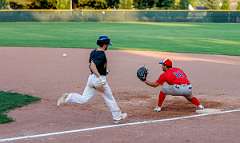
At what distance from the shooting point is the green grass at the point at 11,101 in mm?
10005

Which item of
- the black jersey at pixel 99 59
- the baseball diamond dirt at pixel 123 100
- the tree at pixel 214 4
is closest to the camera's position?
the baseball diamond dirt at pixel 123 100

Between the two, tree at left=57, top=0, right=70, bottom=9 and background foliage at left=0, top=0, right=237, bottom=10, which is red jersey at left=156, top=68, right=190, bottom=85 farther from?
tree at left=57, top=0, right=70, bottom=9

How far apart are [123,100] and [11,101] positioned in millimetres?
2381

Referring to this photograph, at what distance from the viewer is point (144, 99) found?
11.8 m

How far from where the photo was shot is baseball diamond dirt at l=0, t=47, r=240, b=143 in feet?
26.5

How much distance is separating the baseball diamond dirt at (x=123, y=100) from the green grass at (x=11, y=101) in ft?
0.67

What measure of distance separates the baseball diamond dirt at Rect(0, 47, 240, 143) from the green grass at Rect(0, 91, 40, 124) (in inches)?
8.0

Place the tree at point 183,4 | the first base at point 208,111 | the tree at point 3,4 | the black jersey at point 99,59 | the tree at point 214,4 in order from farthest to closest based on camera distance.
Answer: the tree at point 214,4 → the tree at point 183,4 → the tree at point 3,4 → the first base at point 208,111 → the black jersey at point 99,59

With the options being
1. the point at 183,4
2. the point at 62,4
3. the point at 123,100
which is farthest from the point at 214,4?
the point at 123,100


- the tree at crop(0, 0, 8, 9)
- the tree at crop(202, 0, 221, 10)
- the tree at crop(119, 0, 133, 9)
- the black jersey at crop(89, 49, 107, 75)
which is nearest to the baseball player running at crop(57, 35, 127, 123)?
the black jersey at crop(89, 49, 107, 75)

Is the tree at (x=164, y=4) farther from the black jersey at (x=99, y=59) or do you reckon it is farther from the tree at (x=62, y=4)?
the black jersey at (x=99, y=59)

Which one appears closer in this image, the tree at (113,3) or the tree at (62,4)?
the tree at (62,4)

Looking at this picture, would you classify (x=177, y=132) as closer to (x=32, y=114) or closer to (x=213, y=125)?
(x=213, y=125)

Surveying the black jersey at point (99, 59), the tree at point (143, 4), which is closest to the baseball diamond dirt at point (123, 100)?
the black jersey at point (99, 59)
